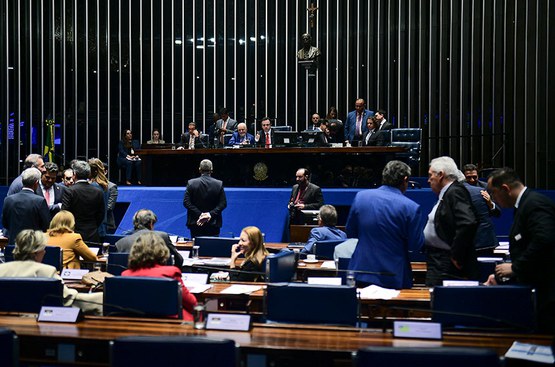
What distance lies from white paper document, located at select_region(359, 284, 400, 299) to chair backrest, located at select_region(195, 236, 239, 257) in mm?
2335

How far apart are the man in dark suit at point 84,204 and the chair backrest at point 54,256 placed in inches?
69.6

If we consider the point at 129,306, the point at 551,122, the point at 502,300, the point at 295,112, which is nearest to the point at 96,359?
the point at 129,306

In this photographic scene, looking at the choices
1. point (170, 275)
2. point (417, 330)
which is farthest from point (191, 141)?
point (417, 330)

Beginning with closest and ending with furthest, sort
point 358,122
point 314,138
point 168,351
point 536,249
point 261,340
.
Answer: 1. point 168,351
2. point 261,340
3. point 536,249
4. point 314,138
5. point 358,122

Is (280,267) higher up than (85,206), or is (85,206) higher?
(85,206)

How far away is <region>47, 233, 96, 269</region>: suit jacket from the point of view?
6246mm

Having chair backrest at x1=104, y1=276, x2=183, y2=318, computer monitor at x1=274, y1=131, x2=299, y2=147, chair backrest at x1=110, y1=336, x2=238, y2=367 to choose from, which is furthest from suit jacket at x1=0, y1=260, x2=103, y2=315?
computer monitor at x1=274, y1=131, x2=299, y2=147

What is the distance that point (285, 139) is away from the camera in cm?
1232

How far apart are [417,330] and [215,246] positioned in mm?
3951

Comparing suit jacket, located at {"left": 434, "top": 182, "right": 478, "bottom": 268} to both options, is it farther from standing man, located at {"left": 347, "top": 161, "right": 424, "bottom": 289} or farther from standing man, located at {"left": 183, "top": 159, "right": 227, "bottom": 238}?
standing man, located at {"left": 183, "top": 159, "right": 227, "bottom": 238}

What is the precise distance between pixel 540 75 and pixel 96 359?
11.9 m

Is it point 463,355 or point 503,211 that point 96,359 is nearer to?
point 463,355

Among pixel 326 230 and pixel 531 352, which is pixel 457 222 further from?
pixel 326 230

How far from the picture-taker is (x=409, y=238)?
5.33 metres
